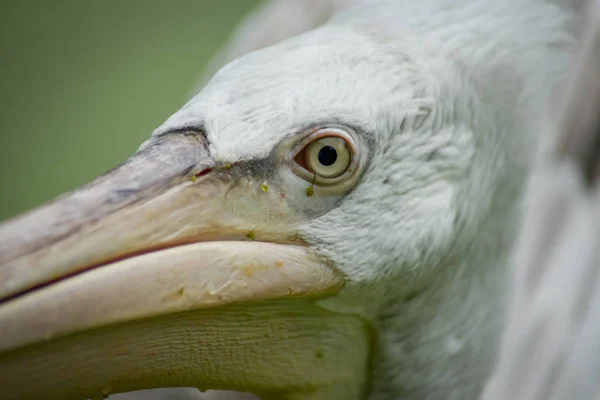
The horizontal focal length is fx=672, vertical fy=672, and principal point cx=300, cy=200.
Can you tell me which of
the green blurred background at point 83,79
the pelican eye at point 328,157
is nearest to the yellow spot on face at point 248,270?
the pelican eye at point 328,157

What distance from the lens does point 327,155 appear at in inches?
25.4

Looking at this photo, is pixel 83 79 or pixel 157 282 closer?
pixel 157 282

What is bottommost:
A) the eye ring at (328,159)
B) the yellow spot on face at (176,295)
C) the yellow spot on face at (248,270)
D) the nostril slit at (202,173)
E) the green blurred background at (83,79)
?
the yellow spot on face at (176,295)

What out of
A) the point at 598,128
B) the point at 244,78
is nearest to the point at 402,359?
the point at 244,78

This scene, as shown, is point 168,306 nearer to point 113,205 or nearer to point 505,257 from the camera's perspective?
point 113,205

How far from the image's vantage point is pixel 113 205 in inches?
23.7

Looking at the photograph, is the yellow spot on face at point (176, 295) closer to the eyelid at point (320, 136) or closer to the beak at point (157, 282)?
the beak at point (157, 282)

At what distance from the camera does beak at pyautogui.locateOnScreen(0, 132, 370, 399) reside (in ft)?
1.89

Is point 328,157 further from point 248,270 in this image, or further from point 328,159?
point 248,270

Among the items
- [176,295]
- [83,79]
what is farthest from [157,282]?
[83,79]

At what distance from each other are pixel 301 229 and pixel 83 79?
1.43 m

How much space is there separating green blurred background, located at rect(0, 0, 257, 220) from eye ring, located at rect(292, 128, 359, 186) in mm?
1204

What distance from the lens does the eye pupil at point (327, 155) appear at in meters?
0.64

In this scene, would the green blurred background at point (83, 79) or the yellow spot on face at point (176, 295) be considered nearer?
the yellow spot on face at point (176, 295)
